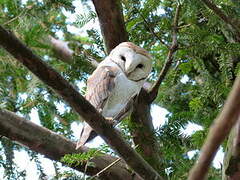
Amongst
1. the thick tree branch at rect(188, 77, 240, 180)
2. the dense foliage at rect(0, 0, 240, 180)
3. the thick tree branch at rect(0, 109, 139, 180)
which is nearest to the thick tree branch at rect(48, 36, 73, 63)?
the dense foliage at rect(0, 0, 240, 180)

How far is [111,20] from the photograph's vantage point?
219 cm

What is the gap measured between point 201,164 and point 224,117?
67 mm

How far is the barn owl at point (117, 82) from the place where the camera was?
7.17ft

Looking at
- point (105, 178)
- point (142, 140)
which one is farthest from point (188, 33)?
point (105, 178)

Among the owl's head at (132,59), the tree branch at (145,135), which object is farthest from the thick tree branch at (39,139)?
the owl's head at (132,59)

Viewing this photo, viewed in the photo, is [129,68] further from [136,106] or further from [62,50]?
[62,50]

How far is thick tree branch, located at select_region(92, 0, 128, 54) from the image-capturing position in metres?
2.16

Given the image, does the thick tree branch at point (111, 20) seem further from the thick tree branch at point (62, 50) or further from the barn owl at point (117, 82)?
the thick tree branch at point (62, 50)

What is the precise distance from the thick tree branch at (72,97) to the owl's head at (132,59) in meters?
0.84

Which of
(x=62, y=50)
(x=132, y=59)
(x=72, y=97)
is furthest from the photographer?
(x=62, y=50)

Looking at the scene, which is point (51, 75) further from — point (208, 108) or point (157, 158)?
point (208, 108)

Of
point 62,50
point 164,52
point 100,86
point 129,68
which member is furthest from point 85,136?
point 62,50

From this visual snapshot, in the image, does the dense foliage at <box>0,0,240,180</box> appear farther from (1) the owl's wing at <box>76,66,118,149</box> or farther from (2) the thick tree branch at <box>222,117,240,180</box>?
Answer: (2) the thick tree branch at <box>222,117,240,180</box>

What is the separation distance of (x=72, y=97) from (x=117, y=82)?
40.0 inches
